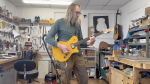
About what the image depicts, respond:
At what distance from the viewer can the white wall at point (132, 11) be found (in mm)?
3213

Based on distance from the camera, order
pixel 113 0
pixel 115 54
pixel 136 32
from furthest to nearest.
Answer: pixel 113 0 < pixel 136 32 < pixel 115 54

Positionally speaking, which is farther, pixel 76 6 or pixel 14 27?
pixel 14 27

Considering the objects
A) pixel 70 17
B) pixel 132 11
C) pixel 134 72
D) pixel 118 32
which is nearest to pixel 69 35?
pixel 70 17

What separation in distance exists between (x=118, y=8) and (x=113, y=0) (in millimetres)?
928

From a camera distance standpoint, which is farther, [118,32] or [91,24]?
[91,24]

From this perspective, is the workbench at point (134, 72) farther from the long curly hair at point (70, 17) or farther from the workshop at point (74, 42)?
the long curly hair at point (70, 17)

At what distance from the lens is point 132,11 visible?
3.69 meters

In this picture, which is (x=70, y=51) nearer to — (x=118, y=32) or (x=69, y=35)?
(x=69, y=35)

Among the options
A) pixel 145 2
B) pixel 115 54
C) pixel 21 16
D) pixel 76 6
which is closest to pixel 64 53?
pixel 76 6

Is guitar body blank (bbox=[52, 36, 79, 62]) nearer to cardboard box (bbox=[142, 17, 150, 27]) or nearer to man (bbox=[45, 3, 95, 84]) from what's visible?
man (bbox=[45, 3, 95, 84])

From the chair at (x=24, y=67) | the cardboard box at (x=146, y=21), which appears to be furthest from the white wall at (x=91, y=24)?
the chair at (x=24, y=67)

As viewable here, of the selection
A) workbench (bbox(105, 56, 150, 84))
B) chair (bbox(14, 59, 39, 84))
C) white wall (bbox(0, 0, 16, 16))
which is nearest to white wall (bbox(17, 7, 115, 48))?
white wall (bbox(0, 0, 16, 16))

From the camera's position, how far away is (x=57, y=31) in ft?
4.98

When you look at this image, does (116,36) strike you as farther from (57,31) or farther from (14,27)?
(14,27)
